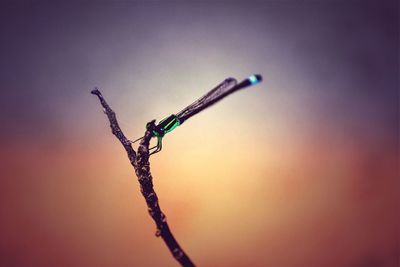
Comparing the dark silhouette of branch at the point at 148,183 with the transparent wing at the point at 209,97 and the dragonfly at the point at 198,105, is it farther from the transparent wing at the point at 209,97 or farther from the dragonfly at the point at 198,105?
the transparent wing at the point at 209,97

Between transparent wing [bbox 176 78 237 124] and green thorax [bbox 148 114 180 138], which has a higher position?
green thorax [bbox 148 114 180 138]

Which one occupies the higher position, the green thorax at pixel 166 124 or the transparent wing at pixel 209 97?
the green thorax at pixel 166 124

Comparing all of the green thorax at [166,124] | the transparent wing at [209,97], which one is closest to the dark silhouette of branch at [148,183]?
the green thorax at [166,124]

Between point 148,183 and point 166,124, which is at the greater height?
point 166,124

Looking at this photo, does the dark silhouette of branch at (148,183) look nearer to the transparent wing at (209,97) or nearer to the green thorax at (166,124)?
the green thorax at (166,124)

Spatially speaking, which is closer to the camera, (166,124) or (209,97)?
(209,97)

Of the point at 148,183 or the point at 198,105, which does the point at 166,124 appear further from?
the point at 148,183

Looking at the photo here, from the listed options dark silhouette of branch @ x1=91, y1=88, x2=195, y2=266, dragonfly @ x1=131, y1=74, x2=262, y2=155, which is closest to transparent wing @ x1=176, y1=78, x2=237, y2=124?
dragonfly @ x1=131, y1=74, x2=262, y2=155

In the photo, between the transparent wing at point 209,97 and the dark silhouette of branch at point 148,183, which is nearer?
the transparent wing at point 209,97

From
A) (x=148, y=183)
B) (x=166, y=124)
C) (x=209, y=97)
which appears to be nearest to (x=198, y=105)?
(x=209, y=97)

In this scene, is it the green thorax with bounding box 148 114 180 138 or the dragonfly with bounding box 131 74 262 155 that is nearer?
the dragonfly with bounding box 131 74 262 155

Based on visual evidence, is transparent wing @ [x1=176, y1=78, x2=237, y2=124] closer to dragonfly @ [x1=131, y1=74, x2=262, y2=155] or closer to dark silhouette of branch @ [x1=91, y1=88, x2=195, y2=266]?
dragonfly @ [x1=131, y1=74, x2=262, y2=155]

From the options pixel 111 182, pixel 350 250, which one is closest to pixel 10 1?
pixel 111 182
